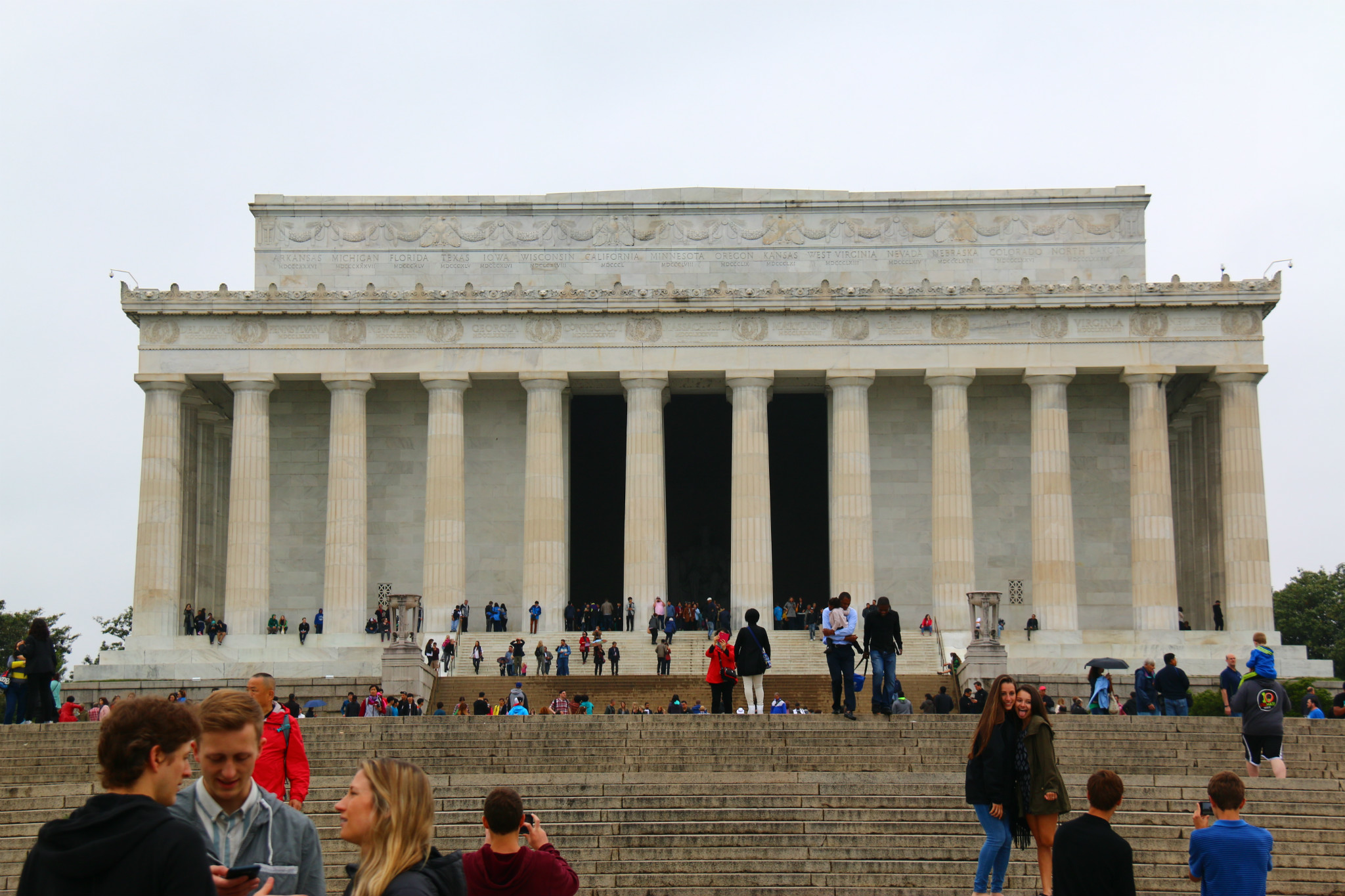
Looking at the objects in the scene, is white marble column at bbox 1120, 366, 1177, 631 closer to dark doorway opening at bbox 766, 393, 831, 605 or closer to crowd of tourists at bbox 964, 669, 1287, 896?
dark doorway opening at bbox 766, 393, 831, 605

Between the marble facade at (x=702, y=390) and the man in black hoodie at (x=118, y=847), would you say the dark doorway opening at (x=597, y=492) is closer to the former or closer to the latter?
the marble facade at (x=702, y=390)

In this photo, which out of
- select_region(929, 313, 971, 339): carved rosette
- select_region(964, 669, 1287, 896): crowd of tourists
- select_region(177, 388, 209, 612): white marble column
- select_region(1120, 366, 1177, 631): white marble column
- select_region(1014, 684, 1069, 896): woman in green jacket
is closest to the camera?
select_region(964, 669, 1287, 896): crowd of tourists

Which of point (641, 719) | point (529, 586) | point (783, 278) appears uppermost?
point (783, 278)

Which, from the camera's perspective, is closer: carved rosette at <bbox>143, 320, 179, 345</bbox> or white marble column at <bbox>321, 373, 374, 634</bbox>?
white marble column at <bbox>321, 373, 374, 634</bbox>

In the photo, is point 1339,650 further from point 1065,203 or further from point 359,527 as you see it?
point 359,527

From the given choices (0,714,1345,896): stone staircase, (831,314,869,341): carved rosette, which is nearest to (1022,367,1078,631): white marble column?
(831,314,869,341): carved rosette

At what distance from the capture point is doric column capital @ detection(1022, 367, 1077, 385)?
5094 cm

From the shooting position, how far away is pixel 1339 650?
7575 centimetres

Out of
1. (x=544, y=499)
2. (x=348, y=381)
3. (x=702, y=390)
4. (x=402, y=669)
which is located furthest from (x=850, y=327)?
(x=402, y=669)

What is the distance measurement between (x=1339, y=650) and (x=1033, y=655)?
35.7 metres

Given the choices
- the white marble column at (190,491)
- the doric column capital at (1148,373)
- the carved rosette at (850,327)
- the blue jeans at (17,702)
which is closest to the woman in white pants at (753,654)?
the blue jeans at (17,702)

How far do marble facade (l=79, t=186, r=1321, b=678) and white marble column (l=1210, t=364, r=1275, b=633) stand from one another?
9 centimetres

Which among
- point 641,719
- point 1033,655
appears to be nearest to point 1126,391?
point 1033,655

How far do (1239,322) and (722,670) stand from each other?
2912cm
